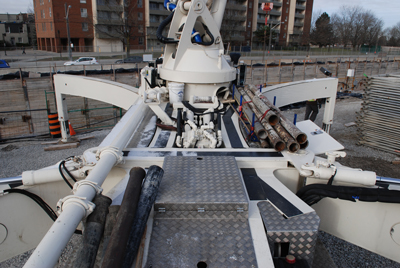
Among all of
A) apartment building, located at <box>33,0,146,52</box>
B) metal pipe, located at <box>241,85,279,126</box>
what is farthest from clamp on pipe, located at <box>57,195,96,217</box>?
apartment building, located at <box>33,0,146,52</box>

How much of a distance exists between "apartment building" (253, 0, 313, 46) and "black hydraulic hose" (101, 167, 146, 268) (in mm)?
65984

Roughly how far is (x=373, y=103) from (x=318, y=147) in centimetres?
934

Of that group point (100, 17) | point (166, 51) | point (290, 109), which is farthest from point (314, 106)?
point (100, 17)

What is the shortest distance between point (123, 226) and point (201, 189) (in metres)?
0.99

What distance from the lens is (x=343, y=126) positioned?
15.1 metres

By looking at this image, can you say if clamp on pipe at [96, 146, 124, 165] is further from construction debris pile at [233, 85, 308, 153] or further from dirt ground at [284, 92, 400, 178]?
dirt ground at [284, 92, 400, 178]

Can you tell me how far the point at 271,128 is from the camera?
4.38m

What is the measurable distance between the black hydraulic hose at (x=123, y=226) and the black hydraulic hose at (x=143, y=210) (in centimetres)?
6

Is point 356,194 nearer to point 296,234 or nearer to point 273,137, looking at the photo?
point 296,234

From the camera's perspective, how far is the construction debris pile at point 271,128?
13.2 ft

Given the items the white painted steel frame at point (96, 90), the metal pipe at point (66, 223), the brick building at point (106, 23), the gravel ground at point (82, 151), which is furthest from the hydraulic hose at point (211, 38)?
the brick building at point (106, 23)

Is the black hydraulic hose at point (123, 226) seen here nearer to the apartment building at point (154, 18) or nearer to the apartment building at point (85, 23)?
the apartment building at point (85, 23)

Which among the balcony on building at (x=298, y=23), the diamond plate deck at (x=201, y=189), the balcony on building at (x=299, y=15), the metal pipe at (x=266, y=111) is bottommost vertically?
the diamond plate deck at (x=201, y=189)

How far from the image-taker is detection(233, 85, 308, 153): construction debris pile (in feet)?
13.2
